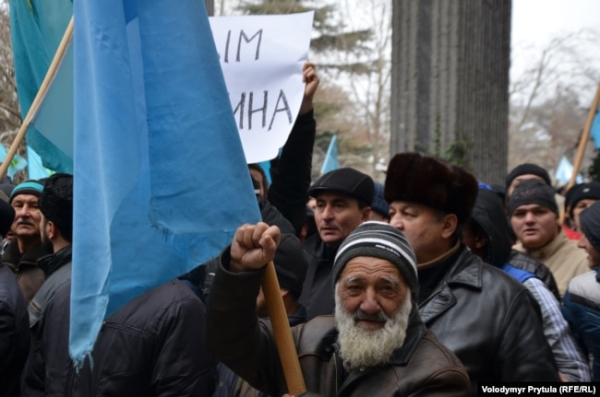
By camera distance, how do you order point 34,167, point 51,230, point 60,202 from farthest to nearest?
point 34,167 < point 51,230 < point 60,202

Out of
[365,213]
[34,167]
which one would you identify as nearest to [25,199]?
[365,213]

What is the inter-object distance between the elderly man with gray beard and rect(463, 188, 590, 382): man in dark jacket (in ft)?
3.24

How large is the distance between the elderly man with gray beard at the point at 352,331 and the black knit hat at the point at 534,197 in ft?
9.18

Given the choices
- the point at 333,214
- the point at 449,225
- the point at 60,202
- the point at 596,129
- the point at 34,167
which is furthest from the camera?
the point at 596,129

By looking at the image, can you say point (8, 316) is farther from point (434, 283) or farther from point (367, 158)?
point (367, 158)

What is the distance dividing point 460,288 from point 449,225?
1.11ft

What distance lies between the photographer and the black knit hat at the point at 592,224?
436 centimetres

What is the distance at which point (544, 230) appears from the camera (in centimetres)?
567

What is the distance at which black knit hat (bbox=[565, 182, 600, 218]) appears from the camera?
6.29 meters

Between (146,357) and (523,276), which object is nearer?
(146,357)

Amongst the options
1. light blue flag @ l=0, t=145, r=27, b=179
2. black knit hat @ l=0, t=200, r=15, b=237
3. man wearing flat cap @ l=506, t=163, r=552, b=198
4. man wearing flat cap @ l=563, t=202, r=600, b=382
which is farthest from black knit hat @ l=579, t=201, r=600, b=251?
light blue flag @ l=0, t=145, r=27, b=179

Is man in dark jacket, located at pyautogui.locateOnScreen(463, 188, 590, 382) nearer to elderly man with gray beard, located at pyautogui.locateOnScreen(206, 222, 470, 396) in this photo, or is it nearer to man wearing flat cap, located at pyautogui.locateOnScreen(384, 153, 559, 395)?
man wearing flat cap, located at pyautogui.locateOnScreen(384, 153, 559, 395)

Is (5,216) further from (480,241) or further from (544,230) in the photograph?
(544,230)

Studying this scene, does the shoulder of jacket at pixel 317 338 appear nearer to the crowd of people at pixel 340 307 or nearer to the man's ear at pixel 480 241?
the crowd of people at pixel 340 307
